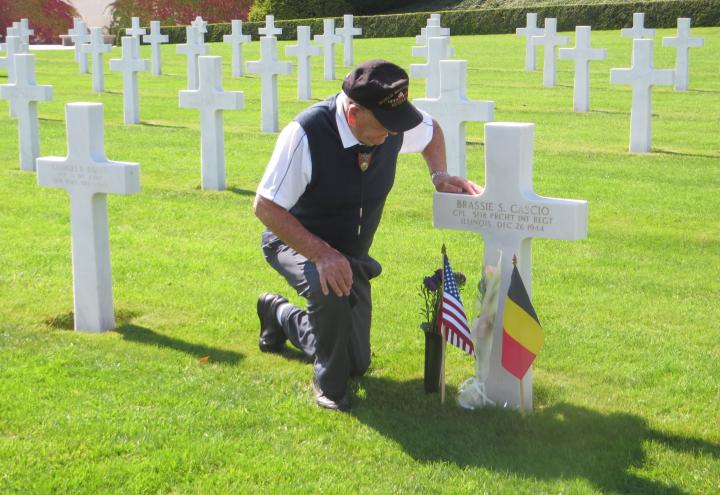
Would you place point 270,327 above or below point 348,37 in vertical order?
below

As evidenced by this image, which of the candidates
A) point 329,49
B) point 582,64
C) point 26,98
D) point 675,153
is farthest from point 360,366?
point 329,49

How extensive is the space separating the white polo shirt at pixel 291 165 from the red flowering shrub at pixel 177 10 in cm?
3847

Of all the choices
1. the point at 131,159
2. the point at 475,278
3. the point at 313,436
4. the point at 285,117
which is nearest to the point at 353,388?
the point at 313,436

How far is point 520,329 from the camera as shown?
4.96 meters

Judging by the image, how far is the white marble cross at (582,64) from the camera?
17.0 metres

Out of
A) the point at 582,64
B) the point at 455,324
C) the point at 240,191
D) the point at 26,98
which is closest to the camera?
the point at 455,324

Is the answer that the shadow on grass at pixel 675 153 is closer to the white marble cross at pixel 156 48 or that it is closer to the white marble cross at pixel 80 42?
the white marble cross at pixel 156 48

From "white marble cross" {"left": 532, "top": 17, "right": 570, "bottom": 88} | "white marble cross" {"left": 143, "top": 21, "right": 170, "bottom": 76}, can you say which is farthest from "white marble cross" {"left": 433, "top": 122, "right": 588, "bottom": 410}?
"white marble cross" {"left": 143, "top": 21, "right": 170, "bottom": 76}

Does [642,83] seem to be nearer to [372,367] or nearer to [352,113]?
[372,367]

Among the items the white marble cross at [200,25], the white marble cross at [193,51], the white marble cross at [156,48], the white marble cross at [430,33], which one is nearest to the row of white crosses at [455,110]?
the white marble cross at [430,33]

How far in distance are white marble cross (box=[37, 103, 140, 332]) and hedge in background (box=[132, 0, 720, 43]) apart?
88.7 ft

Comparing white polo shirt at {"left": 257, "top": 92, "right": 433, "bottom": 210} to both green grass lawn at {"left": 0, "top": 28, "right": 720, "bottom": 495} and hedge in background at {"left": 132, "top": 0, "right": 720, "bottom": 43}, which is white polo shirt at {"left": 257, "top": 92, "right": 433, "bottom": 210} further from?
hedge in background at {"left": 132, "top": 0, "right": 720, "bottom": 43}

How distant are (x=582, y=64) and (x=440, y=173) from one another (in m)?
12.3

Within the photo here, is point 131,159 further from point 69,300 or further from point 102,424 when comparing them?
point 102,424
